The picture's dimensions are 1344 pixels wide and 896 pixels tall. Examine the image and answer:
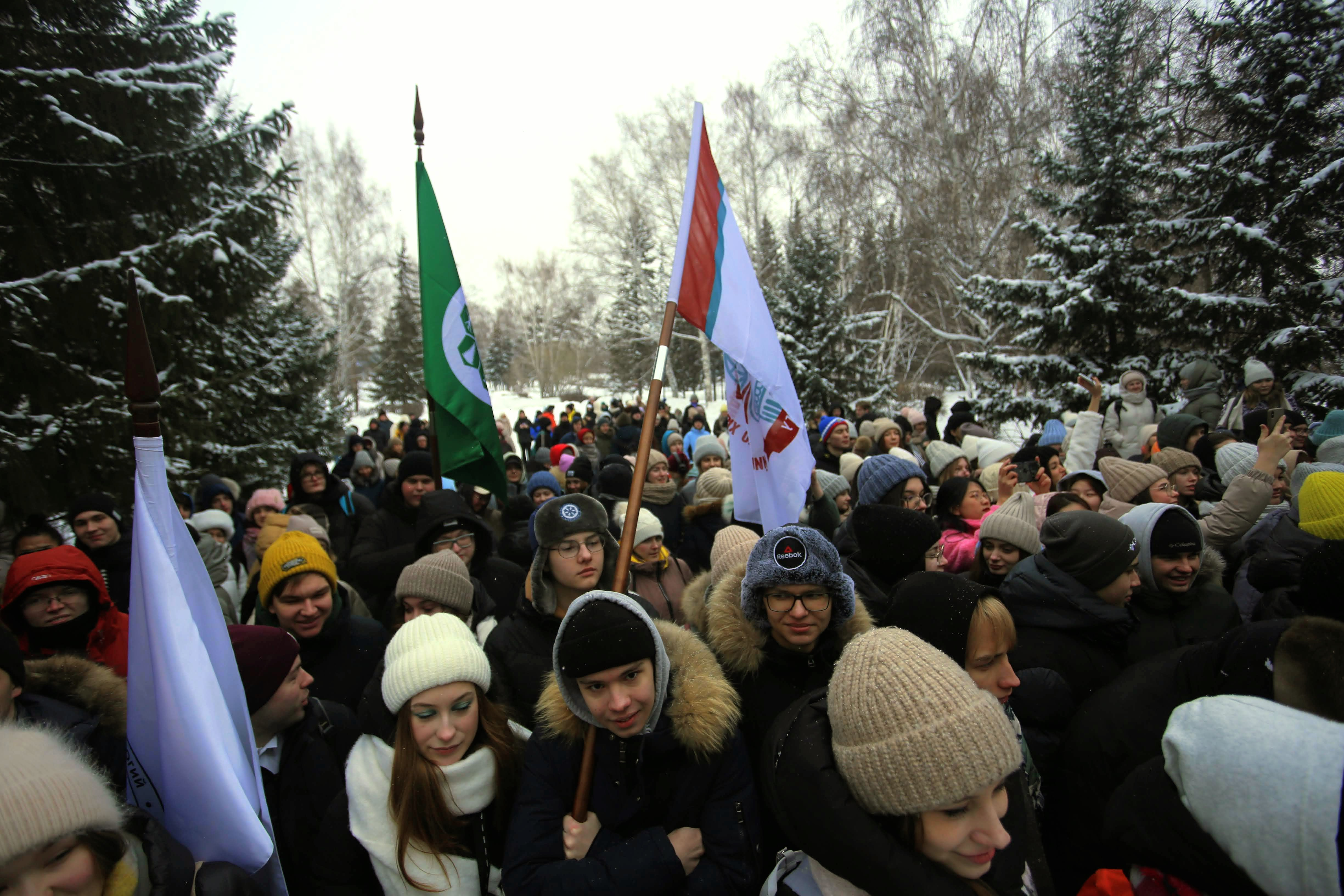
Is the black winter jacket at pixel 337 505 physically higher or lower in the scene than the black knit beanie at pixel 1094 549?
lower

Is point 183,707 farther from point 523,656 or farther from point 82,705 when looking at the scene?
point 523,656

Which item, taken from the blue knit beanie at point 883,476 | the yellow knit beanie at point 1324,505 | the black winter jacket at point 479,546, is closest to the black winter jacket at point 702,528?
the blue knit beanie at point 883,476

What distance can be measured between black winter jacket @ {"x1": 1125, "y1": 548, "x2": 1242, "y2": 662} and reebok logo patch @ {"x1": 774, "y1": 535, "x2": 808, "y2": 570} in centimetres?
141

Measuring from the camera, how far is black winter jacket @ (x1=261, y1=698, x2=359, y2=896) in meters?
2.12

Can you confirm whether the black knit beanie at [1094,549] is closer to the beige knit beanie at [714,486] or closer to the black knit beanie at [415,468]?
the beige knit beanie at [714,486]

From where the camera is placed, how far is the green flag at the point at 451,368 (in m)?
4.44

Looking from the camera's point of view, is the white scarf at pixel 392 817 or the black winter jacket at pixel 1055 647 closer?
the white scarf at pixel 392 817

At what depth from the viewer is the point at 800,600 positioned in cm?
229

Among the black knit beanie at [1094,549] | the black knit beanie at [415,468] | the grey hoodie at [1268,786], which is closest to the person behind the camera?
the grey hoodie at [1268,786]

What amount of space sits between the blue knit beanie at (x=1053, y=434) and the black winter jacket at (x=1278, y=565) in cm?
472

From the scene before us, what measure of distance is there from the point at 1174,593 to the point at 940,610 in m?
1.40

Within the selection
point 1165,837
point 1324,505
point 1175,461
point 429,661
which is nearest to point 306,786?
point 429,661

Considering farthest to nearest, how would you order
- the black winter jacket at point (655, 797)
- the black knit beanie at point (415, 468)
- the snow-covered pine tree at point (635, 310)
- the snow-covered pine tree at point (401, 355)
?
1. the snow-covered pine tree at point (401, 355)
2. the snow-covered pine tree at point (635, 310)
3. the black knit beanie at point (415, 468)
4. the black winter jacket at point (655, 797)

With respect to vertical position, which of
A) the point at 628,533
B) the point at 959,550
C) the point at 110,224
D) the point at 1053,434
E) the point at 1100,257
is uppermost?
the point at 110,224
